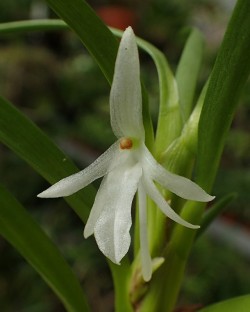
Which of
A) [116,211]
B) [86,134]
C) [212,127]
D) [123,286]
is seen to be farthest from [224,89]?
[86,134]

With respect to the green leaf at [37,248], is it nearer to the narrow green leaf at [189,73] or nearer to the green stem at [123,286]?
the green stem at [123,286]

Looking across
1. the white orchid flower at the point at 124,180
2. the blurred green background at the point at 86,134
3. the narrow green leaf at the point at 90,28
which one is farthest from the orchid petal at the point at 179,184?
the blurred green background at the point at 86,134

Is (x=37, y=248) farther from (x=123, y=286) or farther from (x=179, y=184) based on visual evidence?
(x=179, y=184)

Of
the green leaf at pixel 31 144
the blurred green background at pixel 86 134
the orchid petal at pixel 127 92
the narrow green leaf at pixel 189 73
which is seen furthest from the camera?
the blurred green background at pixel 86 134

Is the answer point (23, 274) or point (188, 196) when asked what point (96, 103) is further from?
point (188, 196)

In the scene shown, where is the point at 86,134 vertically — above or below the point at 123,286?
below

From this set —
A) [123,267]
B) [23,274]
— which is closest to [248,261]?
[23,274]

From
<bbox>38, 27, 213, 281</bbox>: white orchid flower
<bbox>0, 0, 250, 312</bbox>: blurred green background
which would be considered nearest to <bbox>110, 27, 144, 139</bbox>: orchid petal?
<bbox>38, 27, 213, 281</bbox>: white orchid flower
